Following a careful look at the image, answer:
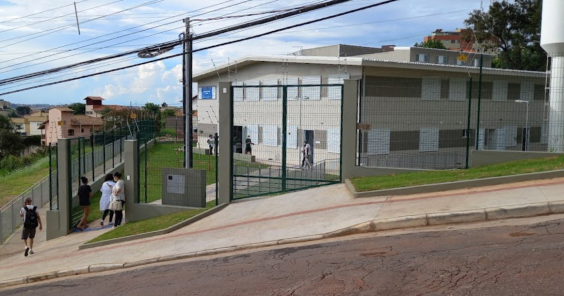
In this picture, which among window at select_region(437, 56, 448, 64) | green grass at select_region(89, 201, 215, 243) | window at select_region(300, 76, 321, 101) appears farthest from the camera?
window at select_region(437, 56, 448, 64)

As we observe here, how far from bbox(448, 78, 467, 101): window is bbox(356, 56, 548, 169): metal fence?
7cm

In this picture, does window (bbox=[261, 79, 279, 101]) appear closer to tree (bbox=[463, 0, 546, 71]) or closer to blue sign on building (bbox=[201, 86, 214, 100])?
blue sign on building (bbox=[201, 86, 214, 100])

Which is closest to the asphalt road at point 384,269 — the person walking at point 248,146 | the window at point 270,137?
the person walking at point 248,146

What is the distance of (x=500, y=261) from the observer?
21.1 ft

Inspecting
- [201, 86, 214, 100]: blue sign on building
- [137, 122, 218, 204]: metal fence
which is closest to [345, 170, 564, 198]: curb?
[137, 122, 218, 204]: metal fence

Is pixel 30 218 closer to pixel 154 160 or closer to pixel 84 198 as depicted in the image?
pixel 84 198

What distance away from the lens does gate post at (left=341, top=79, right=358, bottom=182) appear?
A: 44.4 feet

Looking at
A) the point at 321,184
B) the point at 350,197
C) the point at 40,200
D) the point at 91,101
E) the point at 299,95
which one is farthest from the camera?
the point at 91,101

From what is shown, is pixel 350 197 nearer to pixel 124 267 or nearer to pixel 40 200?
pixel 124 267

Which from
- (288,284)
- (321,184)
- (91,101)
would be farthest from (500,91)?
(91,101)

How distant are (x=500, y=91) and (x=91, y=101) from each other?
89.0 meters

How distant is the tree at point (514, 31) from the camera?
45.5 metres

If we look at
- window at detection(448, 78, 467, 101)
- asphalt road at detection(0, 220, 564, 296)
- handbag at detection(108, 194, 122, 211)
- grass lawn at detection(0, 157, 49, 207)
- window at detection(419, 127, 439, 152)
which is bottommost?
grass lawn at detection(0, 157, 49, 207)

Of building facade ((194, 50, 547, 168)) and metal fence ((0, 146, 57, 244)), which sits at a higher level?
building facade ((194, 50, 547, 168))
